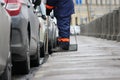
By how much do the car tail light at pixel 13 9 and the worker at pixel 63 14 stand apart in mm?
4811

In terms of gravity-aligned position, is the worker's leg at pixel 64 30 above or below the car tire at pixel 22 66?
above

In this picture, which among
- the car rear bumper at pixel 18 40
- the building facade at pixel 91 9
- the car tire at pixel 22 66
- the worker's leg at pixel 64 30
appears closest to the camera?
the car rear bumper at pixel 18 40

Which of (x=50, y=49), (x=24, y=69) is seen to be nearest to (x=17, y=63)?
(x=24, y=69)

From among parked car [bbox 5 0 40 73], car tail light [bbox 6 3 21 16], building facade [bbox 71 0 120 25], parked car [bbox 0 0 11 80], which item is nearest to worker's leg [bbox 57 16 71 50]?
parked car [bbox 5 0 40 73]

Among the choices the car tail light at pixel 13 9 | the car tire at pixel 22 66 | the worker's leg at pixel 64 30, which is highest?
the car tail light at pixel 13 9

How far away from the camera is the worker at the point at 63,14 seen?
13188mm

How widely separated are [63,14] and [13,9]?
5.07 meters

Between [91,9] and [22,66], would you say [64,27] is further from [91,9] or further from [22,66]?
[91,9]

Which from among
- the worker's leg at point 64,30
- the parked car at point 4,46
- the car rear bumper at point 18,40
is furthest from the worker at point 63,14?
the parked car at point 4,46

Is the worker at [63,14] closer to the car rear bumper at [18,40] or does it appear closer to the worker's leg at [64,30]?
the worker's leg at [64,30]

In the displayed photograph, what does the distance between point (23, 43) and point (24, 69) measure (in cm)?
64

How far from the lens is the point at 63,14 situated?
13.3 m

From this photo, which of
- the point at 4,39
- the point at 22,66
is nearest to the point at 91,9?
the point at 22,66

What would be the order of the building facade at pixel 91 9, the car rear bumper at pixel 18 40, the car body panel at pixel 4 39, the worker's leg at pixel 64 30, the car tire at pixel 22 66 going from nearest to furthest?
the car body panel at pixel 4 39
the car rear bumper at pixel 18 40
the car tire at pixel 22 66
the worker's leg at pixel 64 30
the building facade at pixel 91 9
